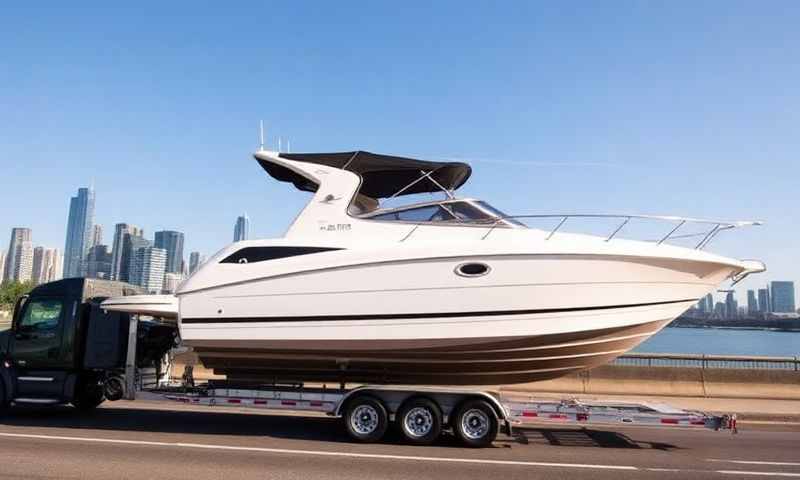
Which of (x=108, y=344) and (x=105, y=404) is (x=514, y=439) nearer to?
(x=108, y=344)

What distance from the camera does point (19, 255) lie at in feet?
541

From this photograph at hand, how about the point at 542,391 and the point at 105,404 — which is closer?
the point at 105,404

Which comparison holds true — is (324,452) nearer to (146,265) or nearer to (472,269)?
(472,269)

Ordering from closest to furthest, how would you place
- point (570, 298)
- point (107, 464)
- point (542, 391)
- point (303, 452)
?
point (107, 464) < point (303, 452) < point (570, 298) < point (542, 391)

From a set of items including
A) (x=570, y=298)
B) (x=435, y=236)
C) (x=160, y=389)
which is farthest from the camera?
(x=160, y=389)

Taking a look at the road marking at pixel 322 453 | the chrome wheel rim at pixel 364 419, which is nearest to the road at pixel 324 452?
the road marking at pixel 322 453

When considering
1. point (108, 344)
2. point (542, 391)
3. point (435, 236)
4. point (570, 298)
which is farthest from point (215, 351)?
point (542, 391)

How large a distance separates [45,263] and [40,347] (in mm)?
162410

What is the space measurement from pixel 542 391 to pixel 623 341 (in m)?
6.27

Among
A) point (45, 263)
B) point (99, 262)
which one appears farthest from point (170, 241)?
point (45, 263)

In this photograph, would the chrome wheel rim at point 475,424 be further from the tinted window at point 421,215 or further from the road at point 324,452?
the tinted window at point 421,215

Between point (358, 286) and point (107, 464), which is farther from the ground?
point (358, 286)

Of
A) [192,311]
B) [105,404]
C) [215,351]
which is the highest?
[192,311]

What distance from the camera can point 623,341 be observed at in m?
8.17
